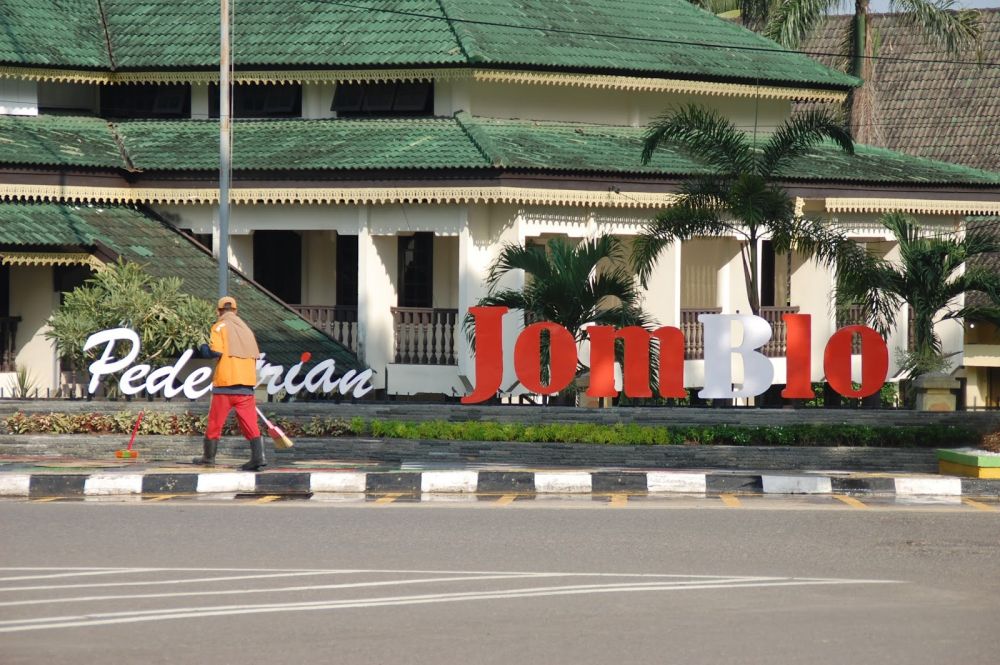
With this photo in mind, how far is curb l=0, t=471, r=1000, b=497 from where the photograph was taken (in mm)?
15680

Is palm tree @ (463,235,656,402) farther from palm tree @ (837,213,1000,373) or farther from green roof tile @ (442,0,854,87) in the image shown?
green roof tile @ (442,0,854,87)

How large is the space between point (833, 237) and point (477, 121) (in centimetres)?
730

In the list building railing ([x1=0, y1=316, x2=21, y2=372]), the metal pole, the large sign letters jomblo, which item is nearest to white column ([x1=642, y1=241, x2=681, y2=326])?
the large sign letters jomblo

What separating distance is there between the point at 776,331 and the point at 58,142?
12.3 metres

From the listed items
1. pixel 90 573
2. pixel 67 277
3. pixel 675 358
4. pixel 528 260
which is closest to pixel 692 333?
pixel 528 260

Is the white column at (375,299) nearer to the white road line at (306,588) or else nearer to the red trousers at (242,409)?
the red trousers at (242,409)

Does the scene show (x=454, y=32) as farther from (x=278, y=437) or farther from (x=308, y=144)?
(x=278, y=437)

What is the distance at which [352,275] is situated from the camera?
28578 mm

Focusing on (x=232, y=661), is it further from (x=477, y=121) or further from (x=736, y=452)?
(x=477, y=121)

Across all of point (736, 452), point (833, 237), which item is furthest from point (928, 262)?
point (736, 452)

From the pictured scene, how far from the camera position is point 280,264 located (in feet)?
95.6

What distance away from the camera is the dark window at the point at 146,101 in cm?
2789

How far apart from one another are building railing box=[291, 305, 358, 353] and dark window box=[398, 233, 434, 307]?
927 millimetres

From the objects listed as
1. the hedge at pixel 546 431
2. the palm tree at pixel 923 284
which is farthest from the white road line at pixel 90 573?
the palm tree at pixel 923 284
